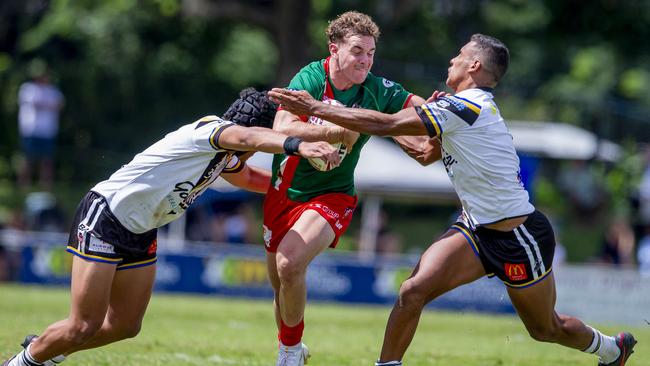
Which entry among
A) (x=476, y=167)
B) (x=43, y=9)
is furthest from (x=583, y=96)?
(x=476, y=167)

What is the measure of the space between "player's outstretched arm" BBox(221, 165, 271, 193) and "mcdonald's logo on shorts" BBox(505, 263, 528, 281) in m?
2.04

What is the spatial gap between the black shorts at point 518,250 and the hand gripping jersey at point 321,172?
3.83 feet

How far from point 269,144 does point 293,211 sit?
1361 mm

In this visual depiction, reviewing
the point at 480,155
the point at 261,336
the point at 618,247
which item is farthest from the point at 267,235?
the point at 618,247

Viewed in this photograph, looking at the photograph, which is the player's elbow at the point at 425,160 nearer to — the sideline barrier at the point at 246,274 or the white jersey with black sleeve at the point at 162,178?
the white jersey with black sleeve at the point at 162,178

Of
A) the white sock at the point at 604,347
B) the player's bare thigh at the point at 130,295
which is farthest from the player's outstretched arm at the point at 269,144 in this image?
the white sock at the point at 604,347

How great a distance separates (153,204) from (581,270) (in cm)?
1149

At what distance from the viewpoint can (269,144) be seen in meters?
6.74

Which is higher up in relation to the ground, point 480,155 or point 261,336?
point 480,155

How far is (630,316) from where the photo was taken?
55.1 feet

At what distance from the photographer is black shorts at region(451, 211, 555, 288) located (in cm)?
743

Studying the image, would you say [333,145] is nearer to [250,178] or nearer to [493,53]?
[250,178]

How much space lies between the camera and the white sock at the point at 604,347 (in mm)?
7859

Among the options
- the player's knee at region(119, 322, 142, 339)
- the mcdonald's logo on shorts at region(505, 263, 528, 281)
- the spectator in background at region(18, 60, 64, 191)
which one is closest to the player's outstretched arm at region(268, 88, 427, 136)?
the mcdonald's logo on shorts at region(505, 263, 528, 281)
